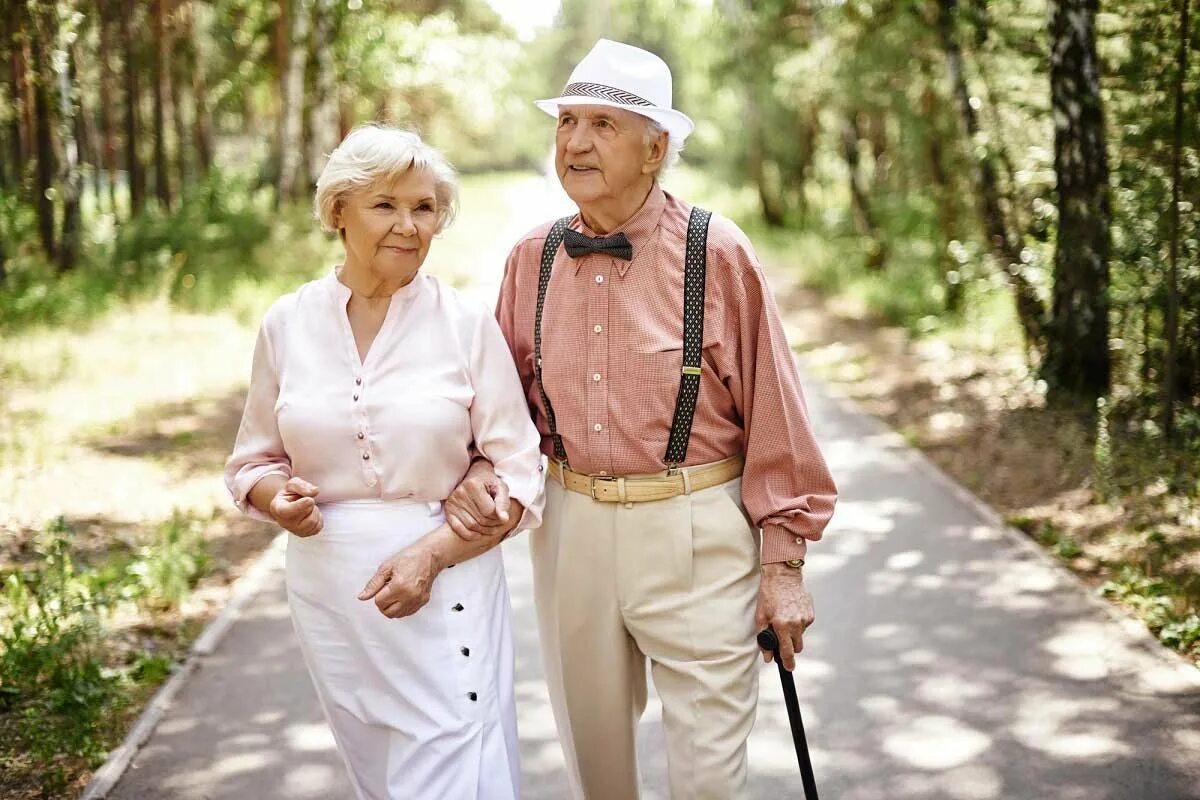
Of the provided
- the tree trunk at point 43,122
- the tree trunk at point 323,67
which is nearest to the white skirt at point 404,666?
the tree trunk at point 43,122

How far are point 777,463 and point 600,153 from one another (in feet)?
3.03

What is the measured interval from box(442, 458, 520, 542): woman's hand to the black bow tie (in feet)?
2.08

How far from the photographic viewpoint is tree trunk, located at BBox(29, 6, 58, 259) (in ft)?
42.9

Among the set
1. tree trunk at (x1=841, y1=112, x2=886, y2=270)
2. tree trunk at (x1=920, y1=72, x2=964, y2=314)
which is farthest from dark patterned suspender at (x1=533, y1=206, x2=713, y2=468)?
tree trunk at (x1=841, y1=112, x2=886, y2=270)

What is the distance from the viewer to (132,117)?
2398cm

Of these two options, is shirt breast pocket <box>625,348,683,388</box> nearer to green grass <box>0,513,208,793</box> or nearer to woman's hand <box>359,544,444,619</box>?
woman's hand <box>359,544,444,619</box>

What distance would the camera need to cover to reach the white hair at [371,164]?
3041 millimetres

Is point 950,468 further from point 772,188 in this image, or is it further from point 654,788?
point 772,188

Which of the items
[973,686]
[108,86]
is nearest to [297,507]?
[973,686]

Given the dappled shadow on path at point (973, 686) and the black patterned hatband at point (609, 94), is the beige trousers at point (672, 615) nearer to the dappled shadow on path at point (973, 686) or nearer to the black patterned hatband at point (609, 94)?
the black patterned hatband at point (609, 94)

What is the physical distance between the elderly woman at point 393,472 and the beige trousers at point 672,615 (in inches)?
9.4

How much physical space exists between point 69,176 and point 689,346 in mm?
14542

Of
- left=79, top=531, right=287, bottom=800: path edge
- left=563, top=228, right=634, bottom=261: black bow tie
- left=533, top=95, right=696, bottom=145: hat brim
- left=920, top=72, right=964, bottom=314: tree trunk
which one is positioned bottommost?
left=79, top=531, right=287, bottom=800: path edge

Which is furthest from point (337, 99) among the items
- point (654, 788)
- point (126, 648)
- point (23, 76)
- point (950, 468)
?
point (654, 788)
